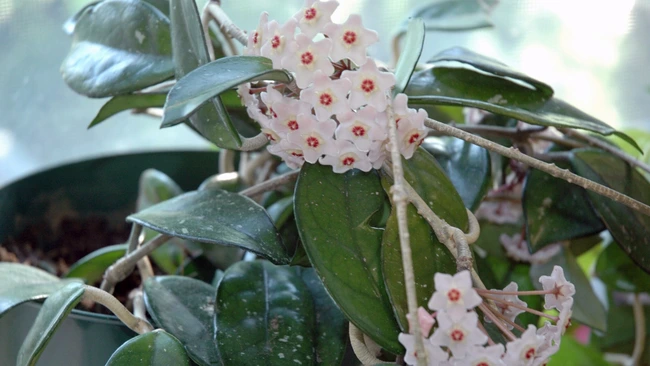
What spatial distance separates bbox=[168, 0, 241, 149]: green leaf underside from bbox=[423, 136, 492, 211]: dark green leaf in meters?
0.23

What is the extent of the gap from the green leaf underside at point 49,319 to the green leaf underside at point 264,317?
4.2 inches

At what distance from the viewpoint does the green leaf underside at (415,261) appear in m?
0.42

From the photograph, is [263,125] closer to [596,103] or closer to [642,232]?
[642,232]

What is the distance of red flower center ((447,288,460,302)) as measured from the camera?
A: 0.36 m

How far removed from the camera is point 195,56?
482 millimetres

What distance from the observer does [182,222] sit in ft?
1.58

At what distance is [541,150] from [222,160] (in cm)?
38

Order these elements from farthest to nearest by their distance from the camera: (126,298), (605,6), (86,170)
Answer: (605,6), (86,170), (126,298)

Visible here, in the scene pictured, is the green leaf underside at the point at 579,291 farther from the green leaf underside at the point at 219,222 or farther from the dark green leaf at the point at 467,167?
the green leaf underside at the point at 219,222

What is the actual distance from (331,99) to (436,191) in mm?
118

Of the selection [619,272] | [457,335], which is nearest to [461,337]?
[457,335]

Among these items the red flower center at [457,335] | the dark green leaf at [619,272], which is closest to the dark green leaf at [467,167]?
the red flower center at [457,335]

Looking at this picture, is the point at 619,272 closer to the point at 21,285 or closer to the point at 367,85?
the point at 367,85

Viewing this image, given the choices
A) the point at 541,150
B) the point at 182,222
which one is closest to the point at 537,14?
the point at 541,150
